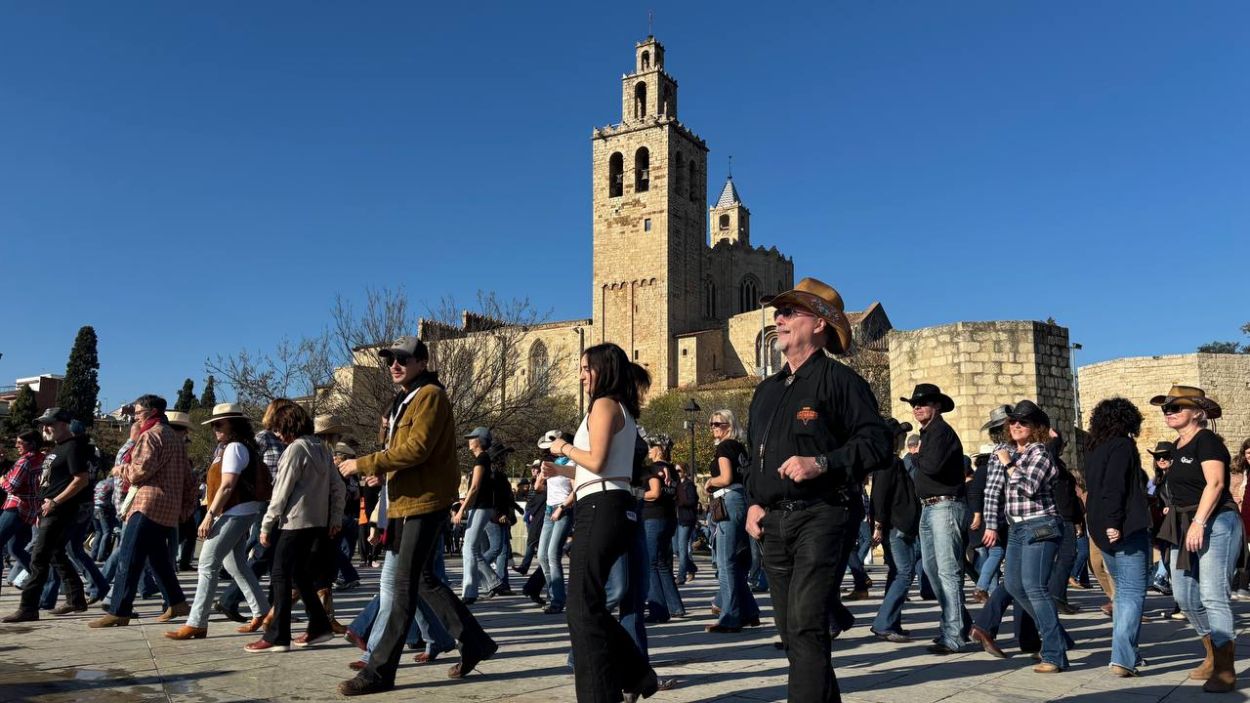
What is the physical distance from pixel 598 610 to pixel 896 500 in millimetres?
3827

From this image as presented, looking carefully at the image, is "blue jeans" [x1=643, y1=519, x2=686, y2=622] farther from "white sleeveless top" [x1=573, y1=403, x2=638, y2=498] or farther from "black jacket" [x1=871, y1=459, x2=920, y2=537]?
"white sleeveless top" [x1=573, y1=403, x2=638, y2=498]

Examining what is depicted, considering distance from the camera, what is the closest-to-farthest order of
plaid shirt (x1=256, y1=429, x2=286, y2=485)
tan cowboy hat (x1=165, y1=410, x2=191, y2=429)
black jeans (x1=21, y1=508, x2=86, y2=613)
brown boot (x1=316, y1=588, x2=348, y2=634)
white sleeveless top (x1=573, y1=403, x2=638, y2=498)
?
white sleeveless top (x1=573, y1=403, x2=638, y2=498) < brown boot (x1=316, y1=588, x2=348, y2=634) < black jeans (x1=21, y1=508, x2=86, y2=613) < plaid shirt (x1=256, y1=429, x2=286, y2=485) < tan cowboy hat (x1=165, y1=410, x2=191, y2=429)

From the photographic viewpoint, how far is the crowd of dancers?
3779 millimetres

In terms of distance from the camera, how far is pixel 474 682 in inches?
204

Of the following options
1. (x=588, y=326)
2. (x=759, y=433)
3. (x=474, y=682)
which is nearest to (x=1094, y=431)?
(x=759, y=433)


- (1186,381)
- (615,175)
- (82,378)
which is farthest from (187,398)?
(1186,381)

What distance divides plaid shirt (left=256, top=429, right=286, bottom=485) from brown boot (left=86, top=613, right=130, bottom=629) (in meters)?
1.48

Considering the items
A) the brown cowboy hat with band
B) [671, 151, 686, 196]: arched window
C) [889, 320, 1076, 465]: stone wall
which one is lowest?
the brown cowboy hat with band

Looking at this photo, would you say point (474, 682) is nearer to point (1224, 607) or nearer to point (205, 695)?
point (205, 695)

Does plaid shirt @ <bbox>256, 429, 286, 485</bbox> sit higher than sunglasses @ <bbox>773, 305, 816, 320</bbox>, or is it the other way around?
sunglasses @ <bbox>773, 305, 816, 320</bbox>

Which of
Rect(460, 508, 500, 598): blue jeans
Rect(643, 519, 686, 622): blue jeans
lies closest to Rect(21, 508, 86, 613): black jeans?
Rect(460, 508, 500, 598): blue jeans

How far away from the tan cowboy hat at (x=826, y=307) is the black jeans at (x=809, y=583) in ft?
2.31

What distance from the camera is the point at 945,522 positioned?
637 centimetres

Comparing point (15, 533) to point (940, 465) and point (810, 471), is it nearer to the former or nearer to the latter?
point (940, 465)
